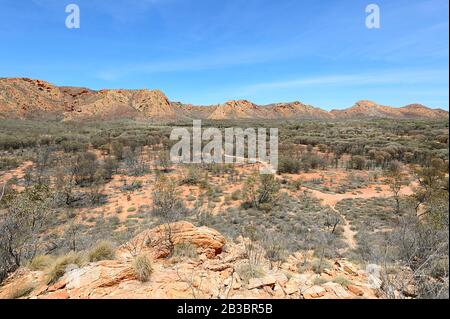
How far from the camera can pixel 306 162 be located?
21.4m

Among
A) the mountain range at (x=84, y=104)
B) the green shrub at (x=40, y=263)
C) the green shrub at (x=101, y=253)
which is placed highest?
the mountain range at (x=84, y=104)

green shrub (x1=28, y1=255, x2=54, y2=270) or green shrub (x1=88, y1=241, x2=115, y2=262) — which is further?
green shrub (x1=88, y1=241, x2=115, y2=262)

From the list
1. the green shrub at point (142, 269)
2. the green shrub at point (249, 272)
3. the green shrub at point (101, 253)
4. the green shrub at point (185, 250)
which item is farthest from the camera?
the green shrub at point (185, 250)

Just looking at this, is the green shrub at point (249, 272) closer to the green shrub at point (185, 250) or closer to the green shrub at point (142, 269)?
the green shrub at point (185, 250)

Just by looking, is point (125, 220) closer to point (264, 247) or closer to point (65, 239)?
point (65, 239)

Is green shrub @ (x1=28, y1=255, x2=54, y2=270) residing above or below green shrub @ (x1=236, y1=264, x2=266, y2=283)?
above

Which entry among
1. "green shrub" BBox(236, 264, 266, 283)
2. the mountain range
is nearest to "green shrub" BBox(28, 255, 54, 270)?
"green shrub" BBox(236, 264, 266, 283)

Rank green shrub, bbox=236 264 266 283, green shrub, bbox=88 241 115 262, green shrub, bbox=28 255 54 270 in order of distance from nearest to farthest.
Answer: green shrub, bbox=236 264 266 283, green shrub, bbox=28 255 54 270, green shrub, bbox=88 241 115 262

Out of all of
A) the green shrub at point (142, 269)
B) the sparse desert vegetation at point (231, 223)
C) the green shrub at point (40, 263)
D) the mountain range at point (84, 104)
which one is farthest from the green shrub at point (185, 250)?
the mountain range at point (84, 104)

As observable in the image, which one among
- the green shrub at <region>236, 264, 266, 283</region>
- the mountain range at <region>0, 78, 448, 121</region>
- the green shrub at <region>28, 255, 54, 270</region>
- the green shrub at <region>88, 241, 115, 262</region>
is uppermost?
the mountain range at <region>0, 78, 448, 121</region>

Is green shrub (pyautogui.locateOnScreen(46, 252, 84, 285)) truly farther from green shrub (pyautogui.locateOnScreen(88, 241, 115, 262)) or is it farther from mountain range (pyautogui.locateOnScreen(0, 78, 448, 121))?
mountain range (pyautogui.locateOnScreen(0, 78, 448, 121))

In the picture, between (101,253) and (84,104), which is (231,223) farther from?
(84,104)

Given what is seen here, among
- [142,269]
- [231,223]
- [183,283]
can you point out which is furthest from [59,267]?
[231,223]

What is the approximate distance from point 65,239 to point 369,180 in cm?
1786
